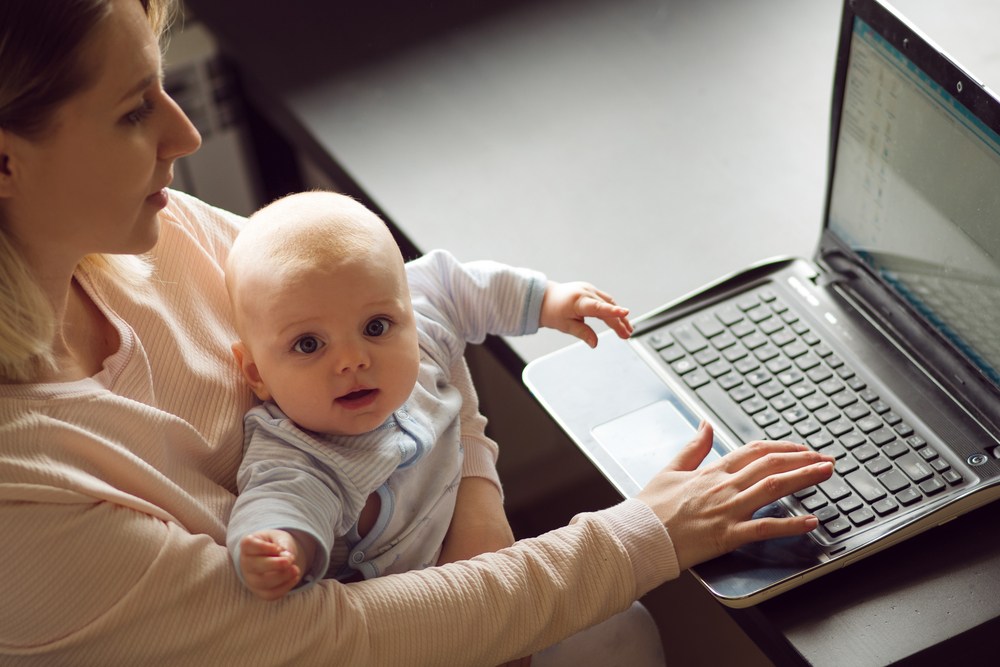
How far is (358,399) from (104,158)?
0.29 metres

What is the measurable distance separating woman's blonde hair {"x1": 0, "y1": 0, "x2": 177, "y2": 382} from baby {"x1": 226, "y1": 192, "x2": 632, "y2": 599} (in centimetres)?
19

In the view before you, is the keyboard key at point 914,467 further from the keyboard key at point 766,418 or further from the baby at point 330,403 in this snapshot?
the baby at point 330,403

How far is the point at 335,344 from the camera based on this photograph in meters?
1.04

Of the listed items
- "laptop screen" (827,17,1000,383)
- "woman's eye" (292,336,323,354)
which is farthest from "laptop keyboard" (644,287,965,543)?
"woman's eye" (292,336,323,354)

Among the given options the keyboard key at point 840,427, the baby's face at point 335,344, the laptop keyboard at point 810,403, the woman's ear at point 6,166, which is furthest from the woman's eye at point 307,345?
the keyboard key at point 840,427

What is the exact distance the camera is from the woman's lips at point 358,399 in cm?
106

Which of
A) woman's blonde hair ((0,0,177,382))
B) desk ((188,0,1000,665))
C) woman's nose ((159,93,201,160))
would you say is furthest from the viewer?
desk ((188,0,1000,665))

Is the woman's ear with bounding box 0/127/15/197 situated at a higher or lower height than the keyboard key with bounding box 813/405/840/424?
higher

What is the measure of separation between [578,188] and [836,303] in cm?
35

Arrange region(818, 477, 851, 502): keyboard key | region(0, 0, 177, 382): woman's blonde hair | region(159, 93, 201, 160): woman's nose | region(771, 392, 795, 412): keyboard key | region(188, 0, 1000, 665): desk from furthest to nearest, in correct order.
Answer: region(188, 0, 1000, 665): desk → region(771, 392, 795, 412): keyboard key → region(818, 477, 851, 502): keyboard key → region(159, 93, 201, 160): woman's nose → region(0, 0, 177, 382): woman's blonde hair

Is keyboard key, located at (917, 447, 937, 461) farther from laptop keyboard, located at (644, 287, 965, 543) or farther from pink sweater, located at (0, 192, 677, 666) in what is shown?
pink sweater, located at (0, 192, 677, 666)

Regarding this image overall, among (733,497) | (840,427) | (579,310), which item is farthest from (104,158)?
(840,427)

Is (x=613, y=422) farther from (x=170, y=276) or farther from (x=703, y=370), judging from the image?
(x=170, y=276)

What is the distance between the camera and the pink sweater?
2.95 feet
